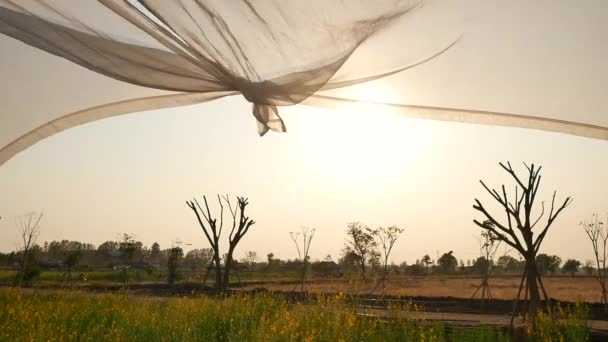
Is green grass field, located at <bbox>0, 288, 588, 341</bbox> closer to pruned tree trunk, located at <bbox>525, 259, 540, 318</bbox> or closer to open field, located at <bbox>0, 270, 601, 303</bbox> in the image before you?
pruned tree trunk, located at <bbox>525, 259, 540, 318</bbox>

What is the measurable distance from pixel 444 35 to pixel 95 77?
1.22 metres

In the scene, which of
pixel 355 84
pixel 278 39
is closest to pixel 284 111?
pixel 355 84

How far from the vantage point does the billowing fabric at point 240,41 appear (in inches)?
48.5

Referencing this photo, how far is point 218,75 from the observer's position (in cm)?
143

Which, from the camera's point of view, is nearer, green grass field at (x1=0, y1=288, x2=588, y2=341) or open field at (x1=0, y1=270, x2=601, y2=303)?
green grass field at (x1=0, y1=288, x2=588, y2=341)

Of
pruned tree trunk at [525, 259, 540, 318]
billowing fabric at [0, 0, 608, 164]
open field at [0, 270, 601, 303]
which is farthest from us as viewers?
open field at [0, 270, 601, 303]

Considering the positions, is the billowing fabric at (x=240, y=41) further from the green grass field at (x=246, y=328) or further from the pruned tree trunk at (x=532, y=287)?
the pruned tree trunk at (x=532, y=287)

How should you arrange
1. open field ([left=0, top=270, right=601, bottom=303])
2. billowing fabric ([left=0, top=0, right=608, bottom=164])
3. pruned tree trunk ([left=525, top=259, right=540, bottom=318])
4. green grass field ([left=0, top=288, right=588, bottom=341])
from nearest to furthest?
billowing fabric ([left=0, top=0, right=608, bottom=164])
green grass field ([left=0, top=288, right=588, bottom=341])
pruned tree trunk ([left=525, top=259, right=540, bottom=318])
open field ([left=0, top=270, right=601, bottom=303])

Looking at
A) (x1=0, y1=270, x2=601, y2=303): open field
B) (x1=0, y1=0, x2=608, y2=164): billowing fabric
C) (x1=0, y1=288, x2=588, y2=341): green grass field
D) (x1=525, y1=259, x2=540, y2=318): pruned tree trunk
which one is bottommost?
(x1=0, y1=270, x2=601, y2=303): open field

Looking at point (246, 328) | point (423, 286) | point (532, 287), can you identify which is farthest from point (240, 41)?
point (423, 286)

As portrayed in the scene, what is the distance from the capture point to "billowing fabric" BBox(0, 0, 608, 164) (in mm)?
1231

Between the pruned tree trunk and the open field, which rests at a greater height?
the pruned tree trunk

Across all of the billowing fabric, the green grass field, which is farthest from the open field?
the billowing fabric

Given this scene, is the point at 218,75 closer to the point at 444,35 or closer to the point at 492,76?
the point at 444,35
